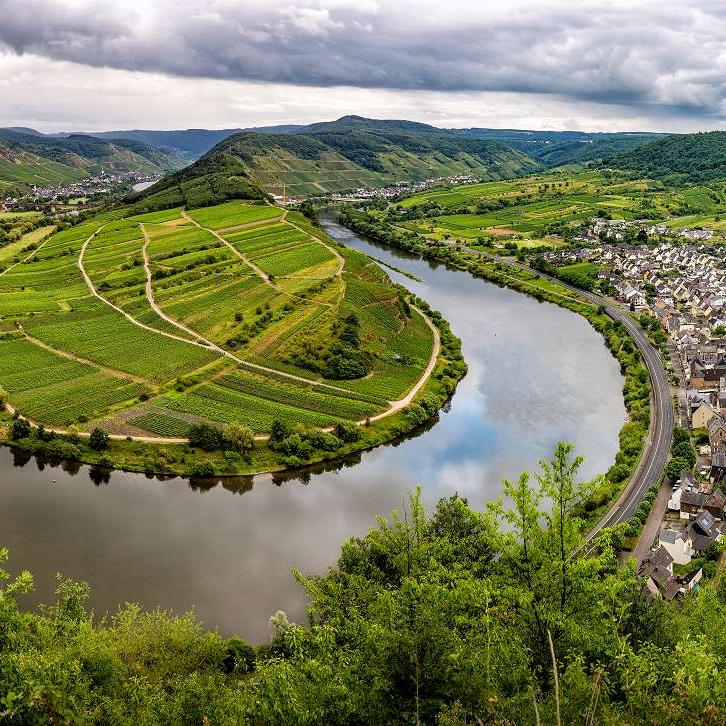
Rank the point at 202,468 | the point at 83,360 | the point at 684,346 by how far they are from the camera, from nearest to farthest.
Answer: the point at 202,468, the point at 83,360, the point at 684,346

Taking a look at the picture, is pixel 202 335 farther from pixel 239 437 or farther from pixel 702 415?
pixel 702 415

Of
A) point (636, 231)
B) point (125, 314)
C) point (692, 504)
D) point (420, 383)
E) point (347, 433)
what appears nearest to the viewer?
point (692, 504)

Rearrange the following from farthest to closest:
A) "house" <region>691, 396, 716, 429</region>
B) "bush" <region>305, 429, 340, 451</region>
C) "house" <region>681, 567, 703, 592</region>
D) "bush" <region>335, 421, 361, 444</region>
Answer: "house" <region>691, 396, 716, 429</region>, "bush" <region>335, 421, 361, 444</region>, "bush" <region>305, 429, 340, 451</region>, "house" <region>681, 567, 703, 592</region>

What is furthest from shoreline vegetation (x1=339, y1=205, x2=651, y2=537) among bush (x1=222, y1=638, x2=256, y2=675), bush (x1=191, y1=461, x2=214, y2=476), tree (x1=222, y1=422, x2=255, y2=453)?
bush (x1=191, y1=461, x2=214, y2=476)

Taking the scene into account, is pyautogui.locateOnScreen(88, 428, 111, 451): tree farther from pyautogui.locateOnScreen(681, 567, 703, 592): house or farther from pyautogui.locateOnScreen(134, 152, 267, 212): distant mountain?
pyautogui.locateOnScreen(134, 152, 267, 212): distant mountain

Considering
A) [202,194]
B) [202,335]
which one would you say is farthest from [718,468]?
[202,194]

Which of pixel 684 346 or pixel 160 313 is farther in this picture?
pixel 160 313
